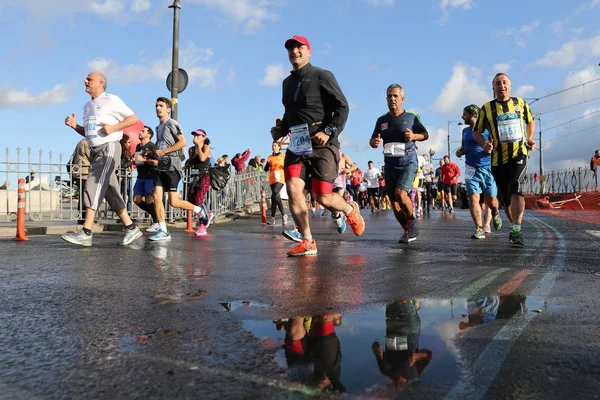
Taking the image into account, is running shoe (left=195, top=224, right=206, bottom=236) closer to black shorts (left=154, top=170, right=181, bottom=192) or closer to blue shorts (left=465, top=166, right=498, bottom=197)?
black shorts (left=154, top=170, right=181, bottom=192)

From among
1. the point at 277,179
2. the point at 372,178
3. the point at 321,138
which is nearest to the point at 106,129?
the point at 321,138

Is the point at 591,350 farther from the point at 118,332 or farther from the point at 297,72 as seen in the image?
the point at 297,72

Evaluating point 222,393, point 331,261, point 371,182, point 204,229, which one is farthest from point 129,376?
point 371,182

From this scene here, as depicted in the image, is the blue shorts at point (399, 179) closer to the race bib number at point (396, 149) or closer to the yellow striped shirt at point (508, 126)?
the race bib number at point (396, 149)

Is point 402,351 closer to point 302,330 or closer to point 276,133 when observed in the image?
point 302,330

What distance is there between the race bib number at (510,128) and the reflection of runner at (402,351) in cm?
459

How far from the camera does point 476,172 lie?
850 cm

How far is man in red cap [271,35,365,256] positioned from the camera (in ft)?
18.2

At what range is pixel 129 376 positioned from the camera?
5.86ft

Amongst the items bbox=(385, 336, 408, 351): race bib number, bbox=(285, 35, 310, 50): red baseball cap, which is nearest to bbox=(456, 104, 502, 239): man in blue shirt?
bbox=(285, 35, 310, 50): red baseball cap

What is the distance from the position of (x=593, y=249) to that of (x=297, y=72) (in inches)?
145

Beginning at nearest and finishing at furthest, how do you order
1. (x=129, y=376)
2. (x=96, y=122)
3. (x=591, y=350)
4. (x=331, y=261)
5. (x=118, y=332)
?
(x=129, y=376) → (x=591, y=350) → (x=118, y=332) → (x=331, y=261) → (x=96, y=122)

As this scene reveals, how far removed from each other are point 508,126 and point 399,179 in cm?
147

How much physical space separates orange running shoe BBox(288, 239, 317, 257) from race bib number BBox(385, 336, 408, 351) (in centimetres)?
330
